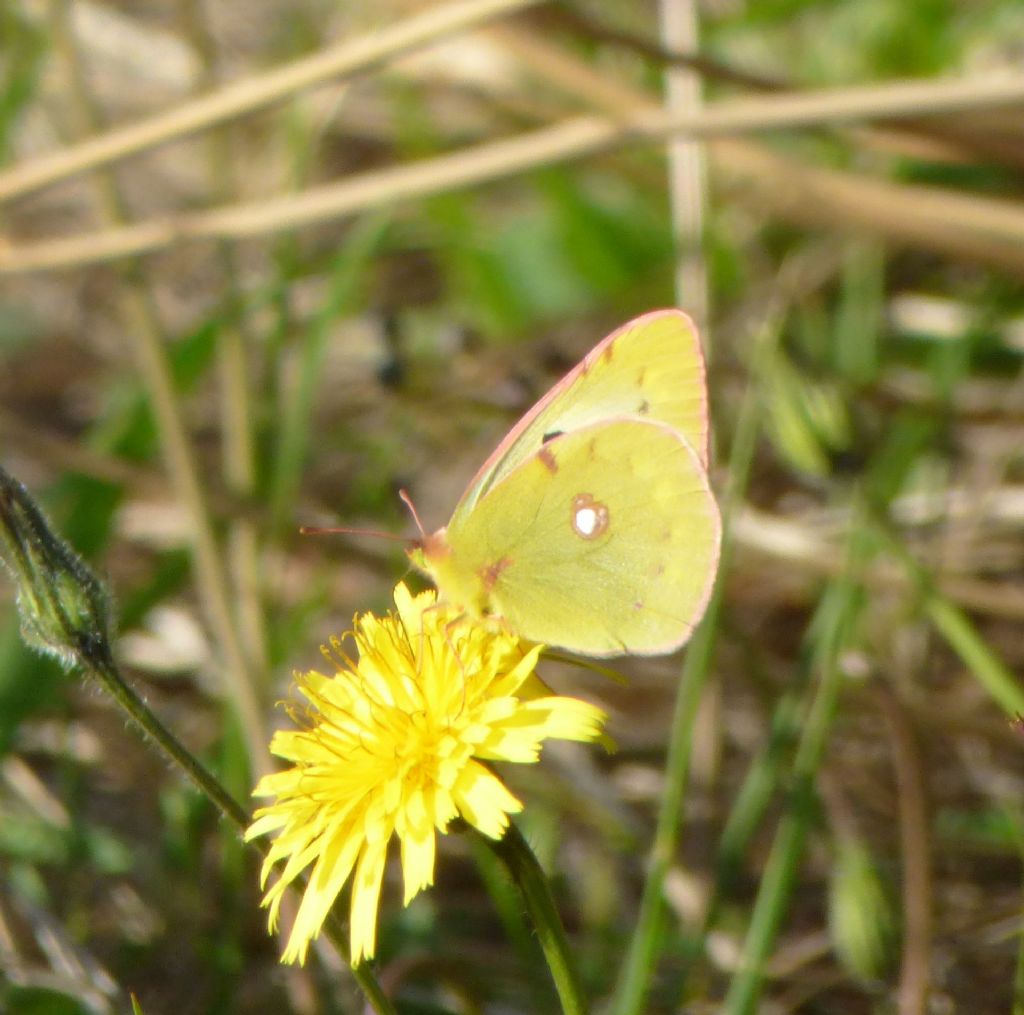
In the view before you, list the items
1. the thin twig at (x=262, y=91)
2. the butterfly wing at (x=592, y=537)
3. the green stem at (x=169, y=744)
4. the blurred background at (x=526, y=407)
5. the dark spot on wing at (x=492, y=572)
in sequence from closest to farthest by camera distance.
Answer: the green stem at (x=169, y=744), the butterfly wing at (x=592, y=537), the dark spot on wing at (x=492, y=572), the blurred background at (x=526, y=407), the thin twig at (x=262, y=91)

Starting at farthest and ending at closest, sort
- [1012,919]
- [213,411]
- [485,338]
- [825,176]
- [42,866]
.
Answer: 1. [213,411]
2. [485,338]
3. [825,176]
4. [42,866]
5. [1012,919]

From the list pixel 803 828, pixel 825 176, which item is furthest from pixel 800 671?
pixel 825 176

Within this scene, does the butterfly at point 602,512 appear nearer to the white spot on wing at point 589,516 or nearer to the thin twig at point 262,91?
the white spot on wing at point 589,516

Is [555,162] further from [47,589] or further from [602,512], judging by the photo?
[47,589]

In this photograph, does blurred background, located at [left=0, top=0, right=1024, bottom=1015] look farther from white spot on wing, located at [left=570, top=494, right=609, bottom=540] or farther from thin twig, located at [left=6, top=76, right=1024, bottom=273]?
white spot on wing, located at [left=570, top=494, right=609, bottom=540]

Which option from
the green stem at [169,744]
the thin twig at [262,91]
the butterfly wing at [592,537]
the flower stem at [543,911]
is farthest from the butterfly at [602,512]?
the thin twig at [262,91]

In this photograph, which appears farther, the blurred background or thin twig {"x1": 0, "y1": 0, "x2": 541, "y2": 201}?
thin twig {"x1": 0, "y1": 0, "x2": 541, "y2": 201}

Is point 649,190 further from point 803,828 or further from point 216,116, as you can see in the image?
point 803,828

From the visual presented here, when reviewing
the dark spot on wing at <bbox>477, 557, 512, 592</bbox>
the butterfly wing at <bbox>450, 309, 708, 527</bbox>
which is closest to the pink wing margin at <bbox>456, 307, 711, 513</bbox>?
the butterfly wing at <bbox>450, 309, 708, 527</bbox>
